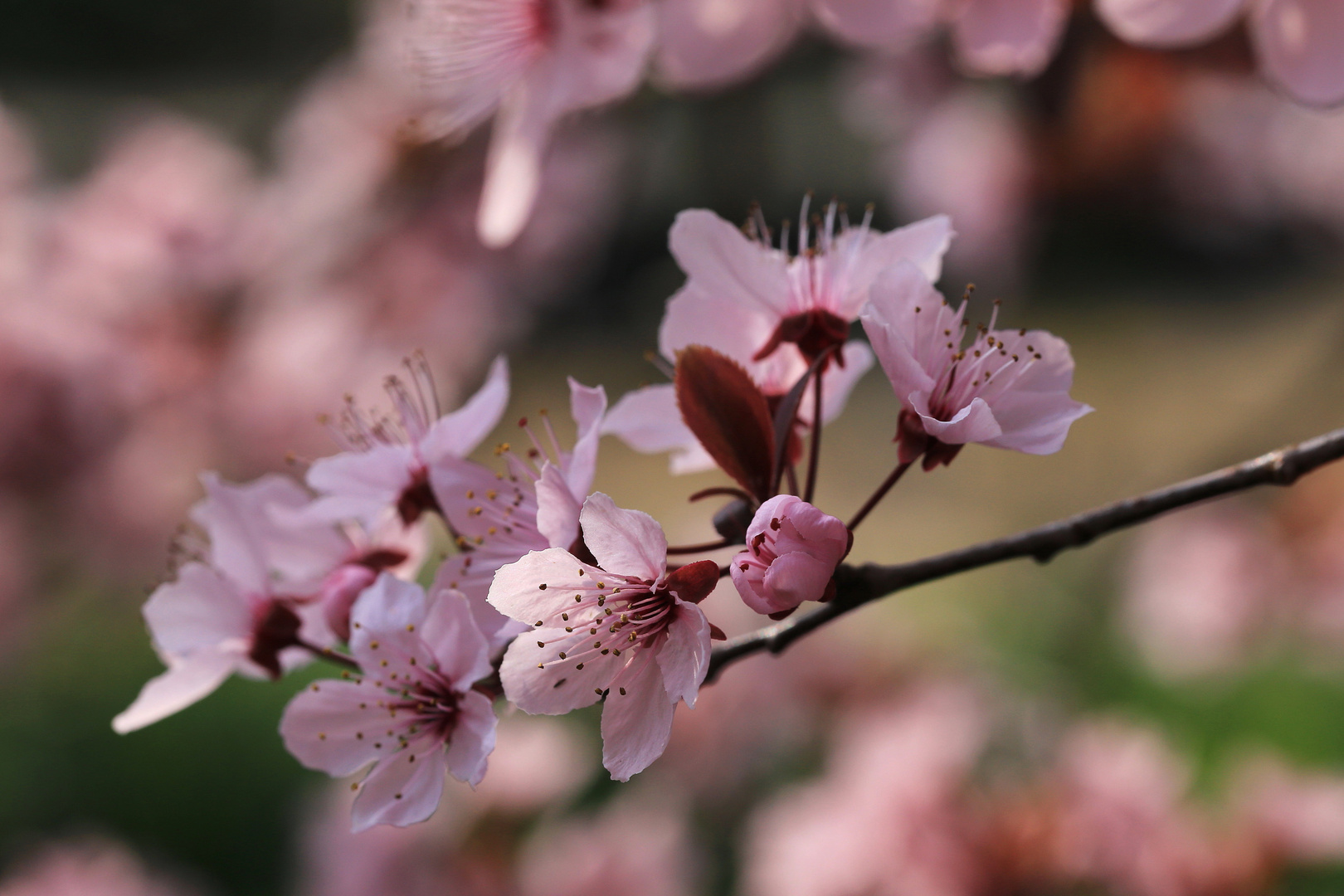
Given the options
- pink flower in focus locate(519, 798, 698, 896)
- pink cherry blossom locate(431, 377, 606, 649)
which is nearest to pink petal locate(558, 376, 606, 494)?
pink cherry blossom locate(431, 377, 606, 649)

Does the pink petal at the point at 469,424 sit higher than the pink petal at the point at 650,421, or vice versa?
the pink petal at the point at 469,424

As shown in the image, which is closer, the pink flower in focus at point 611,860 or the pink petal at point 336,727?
the pink petal at point 336,727

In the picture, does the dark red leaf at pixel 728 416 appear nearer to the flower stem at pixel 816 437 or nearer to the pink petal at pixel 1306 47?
the flower stem at pixel 816 437

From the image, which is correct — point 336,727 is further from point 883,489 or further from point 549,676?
point 883,489

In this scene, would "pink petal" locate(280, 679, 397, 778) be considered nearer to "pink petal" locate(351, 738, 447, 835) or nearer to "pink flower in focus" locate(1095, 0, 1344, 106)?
"pink petal" locate(351, 738, 447, 835)

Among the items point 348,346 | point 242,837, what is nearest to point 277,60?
point 348,346

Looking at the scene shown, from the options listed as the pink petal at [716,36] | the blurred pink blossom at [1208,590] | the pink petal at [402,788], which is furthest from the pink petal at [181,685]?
the blurred pink blossom at [1208,590]

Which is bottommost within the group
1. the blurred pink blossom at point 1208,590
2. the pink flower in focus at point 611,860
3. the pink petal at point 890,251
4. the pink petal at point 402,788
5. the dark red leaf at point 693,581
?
the blurred pink blossom at point 1208,590
